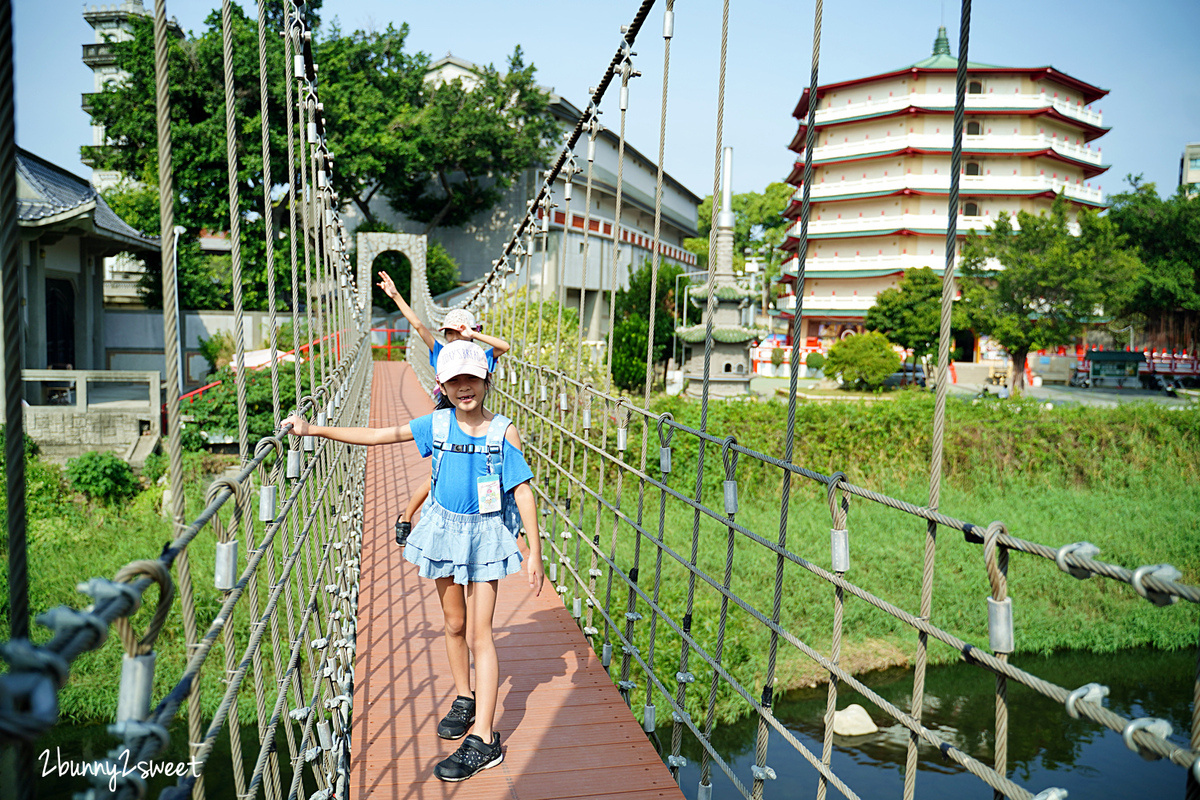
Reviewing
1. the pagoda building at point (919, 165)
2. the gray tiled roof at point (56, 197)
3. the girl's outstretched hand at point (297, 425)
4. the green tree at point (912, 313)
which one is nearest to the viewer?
the girl's outstretched hand at point (297, 425)

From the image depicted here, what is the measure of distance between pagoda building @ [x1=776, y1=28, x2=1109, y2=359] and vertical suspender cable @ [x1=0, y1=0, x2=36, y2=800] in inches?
695

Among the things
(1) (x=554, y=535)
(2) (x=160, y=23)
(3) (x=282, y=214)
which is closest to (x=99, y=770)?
(2) (x=160, y=23)

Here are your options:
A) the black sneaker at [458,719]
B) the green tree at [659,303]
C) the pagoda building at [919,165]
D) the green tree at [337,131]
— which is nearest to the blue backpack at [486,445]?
the black sneaker at [458,719]

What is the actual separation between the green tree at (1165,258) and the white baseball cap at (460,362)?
19254mm

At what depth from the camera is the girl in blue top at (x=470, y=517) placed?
1775 millimetres

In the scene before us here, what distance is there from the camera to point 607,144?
22.9m

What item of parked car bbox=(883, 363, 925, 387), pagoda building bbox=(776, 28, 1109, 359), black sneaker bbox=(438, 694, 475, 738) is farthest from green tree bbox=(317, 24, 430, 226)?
black sneaker bbox=(438, 694, 475, 738)

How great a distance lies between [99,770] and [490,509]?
1236 millimetres

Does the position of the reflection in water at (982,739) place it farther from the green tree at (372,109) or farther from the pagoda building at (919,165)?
the green tree at (372,109)

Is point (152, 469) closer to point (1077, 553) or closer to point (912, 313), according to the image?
point (1077, 553)

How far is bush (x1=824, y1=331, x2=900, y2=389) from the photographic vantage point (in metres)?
15.4

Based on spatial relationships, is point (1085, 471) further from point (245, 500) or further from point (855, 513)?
point (245, 500)

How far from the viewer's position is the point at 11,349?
55 centimetres

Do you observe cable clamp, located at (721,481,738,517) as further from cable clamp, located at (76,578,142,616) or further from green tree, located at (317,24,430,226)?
green tree, located at (317,24,430,226)
